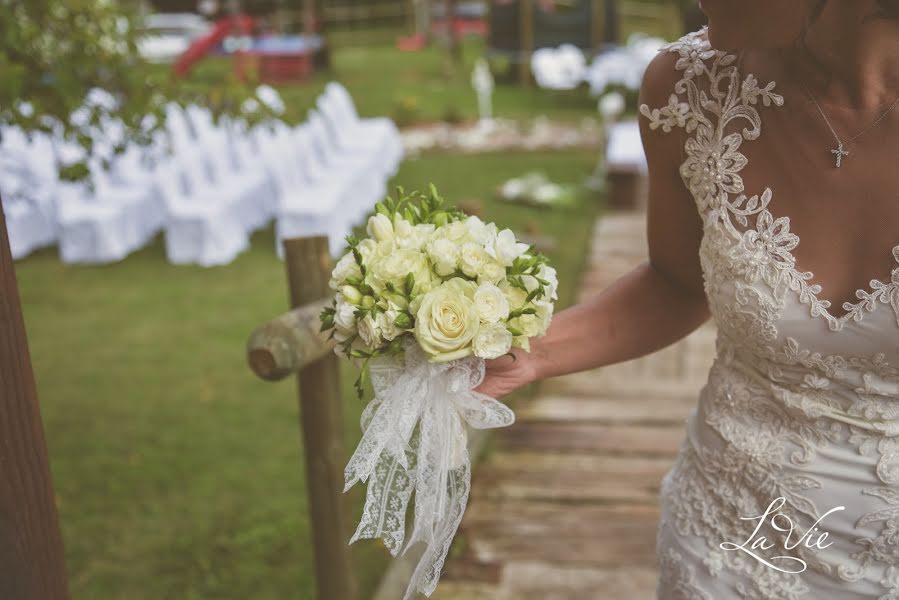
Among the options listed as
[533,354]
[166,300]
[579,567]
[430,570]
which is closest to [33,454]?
[430,570]

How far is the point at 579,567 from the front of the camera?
341 centimetres

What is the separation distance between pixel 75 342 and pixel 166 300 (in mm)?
986

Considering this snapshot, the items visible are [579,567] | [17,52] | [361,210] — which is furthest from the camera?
[361,210]

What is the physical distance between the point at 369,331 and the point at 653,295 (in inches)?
27.0

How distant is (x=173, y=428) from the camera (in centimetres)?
538

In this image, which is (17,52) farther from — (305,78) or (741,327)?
(305,78)

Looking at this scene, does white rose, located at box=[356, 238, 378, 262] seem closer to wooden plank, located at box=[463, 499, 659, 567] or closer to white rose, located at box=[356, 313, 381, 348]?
white rose, located at box=[356, 313, 381, 348]

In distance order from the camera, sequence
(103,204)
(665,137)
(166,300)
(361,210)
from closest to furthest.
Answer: (665,137)
(166,300)
(103,204)
(361,210)

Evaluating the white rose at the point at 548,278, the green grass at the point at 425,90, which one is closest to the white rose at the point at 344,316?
the white rose at the point at 548,278

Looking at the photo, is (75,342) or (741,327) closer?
(741,327)

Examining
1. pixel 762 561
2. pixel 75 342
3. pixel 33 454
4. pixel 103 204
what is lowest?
pixel 75 342

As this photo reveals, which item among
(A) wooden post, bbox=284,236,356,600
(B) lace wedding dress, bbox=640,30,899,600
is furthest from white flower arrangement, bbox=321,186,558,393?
(A) wooden post, bbox=284,236,356,600

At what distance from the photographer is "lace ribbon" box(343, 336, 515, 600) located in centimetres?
158

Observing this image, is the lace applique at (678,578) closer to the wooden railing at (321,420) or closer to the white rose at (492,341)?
the white rose at (492,341)
